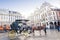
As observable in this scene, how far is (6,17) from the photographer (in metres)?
1.97

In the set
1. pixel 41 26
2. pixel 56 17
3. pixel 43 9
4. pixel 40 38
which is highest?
pixel 43 9

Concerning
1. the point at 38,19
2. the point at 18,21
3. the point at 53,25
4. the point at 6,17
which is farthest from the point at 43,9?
the point at 6,17

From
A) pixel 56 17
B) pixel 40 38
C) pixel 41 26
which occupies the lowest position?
pixel 40 38

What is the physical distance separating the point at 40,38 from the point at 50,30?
0.76 ft

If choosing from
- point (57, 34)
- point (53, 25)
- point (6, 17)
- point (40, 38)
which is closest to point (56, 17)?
point (53, 25)

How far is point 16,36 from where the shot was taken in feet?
6.48

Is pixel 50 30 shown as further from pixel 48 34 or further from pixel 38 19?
pixel 38 19

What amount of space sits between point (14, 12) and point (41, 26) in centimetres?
52

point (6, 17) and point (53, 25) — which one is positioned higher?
point (6, 17)

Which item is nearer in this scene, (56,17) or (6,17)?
(6,17)

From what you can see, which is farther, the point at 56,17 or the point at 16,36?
the point at 56,17

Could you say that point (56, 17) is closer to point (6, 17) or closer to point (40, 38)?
point (40, 38)

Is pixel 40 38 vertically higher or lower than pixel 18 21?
lower

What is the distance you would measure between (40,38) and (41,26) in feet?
0.69
